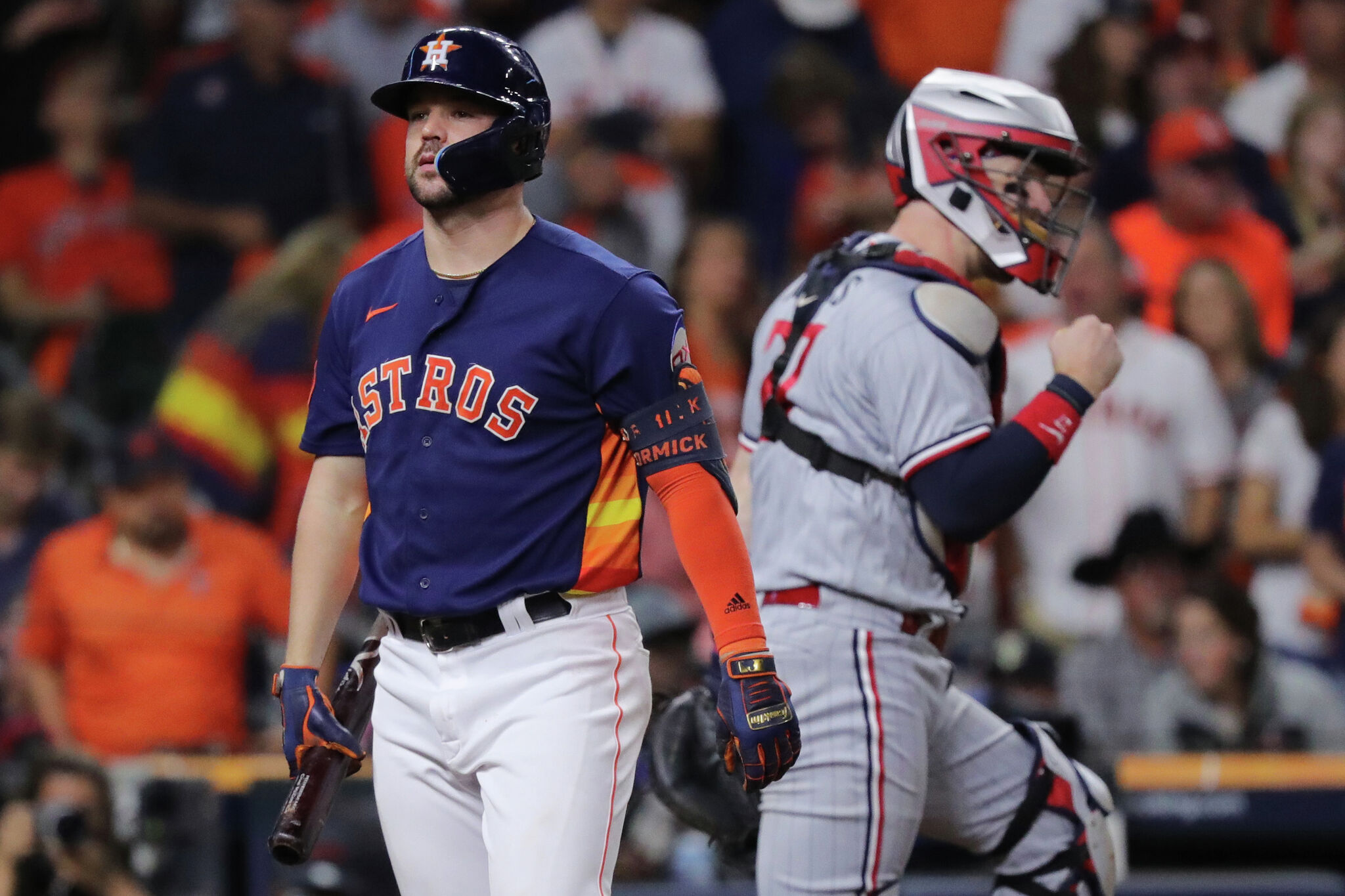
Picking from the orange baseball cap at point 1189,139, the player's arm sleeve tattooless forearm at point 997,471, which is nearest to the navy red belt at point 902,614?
the player's arm sleeve tattooless forearm at point 997,471

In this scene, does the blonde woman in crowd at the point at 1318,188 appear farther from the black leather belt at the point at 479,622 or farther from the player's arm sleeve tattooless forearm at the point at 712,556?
the black leather belt at the point at 479,622

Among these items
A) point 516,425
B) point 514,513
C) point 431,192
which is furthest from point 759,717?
point 431,192

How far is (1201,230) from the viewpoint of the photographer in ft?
26.9

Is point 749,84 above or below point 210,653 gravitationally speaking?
above

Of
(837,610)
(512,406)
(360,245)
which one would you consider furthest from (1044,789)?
(360,245)

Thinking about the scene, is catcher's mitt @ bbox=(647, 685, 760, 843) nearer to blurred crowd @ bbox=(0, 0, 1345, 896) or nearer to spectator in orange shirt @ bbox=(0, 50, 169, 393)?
blurred crowd @ bbox=(0, 0, 1345, 896)

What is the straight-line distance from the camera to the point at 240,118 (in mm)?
8461

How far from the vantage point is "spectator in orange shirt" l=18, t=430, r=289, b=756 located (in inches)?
272

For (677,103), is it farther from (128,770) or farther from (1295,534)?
(128,770)

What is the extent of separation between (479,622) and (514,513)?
0.20 metres

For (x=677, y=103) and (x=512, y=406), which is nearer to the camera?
(x=512, y=406)

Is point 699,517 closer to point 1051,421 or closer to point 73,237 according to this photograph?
point 1051,421

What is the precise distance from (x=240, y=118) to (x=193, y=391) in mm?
1345

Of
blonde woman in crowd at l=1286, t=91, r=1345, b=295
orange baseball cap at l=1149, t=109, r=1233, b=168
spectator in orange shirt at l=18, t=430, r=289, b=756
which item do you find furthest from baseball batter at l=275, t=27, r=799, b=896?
blonde woman in crowd at l=1286, t=91, r=1345, b=295
